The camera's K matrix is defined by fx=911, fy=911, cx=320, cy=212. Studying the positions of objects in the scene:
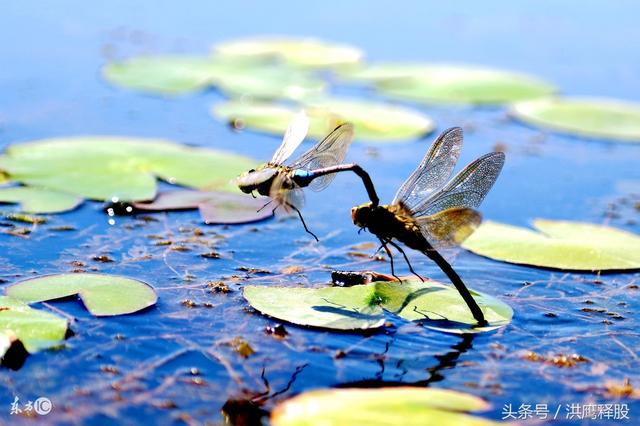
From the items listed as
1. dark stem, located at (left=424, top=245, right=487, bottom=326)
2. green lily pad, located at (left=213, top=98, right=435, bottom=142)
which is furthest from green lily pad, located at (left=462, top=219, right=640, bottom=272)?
green lily pad, located at (left=213, top=98, right=435, bottom=142)

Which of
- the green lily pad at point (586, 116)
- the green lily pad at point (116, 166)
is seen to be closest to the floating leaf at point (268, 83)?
the green lily pad at point (586, 116)

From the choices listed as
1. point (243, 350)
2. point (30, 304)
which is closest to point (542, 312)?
point (243, 350)

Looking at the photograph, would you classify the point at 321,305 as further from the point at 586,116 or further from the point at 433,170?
the point at 586,116

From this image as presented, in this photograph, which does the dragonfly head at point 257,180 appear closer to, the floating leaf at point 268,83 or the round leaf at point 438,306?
the round leaf at point 438,306

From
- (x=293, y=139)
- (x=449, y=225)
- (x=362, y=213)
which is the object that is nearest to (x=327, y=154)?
(x=293, y=139)

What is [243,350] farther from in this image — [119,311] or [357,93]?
[357,93]
